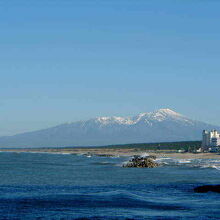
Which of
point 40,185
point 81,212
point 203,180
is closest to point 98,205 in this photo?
point 81,212

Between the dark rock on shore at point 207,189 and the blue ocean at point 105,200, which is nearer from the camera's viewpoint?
the blue ocean at point 105,200

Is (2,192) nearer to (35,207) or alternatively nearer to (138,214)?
(35,207)

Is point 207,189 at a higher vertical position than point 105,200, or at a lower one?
higher

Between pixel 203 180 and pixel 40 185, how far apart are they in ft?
67.4

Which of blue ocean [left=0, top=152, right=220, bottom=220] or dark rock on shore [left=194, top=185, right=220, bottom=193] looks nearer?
blue ocean [left=0, top=152, right=220, bottom=220]

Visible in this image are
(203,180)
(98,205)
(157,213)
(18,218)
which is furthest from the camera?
(203,180)

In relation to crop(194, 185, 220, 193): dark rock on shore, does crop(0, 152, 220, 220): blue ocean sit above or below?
below

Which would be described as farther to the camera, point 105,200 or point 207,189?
point 207,189

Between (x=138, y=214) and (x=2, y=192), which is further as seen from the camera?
(x=2, y=192)

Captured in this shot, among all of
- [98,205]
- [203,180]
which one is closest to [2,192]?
[98,205]

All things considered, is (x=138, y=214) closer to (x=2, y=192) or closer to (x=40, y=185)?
(x=2, y=192)

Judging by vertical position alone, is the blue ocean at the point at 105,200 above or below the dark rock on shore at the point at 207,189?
below

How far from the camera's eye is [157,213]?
3888 cm

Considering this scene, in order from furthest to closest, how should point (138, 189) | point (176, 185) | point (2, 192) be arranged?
point (176, 185)
point (138, 189)
point (2, 192)
